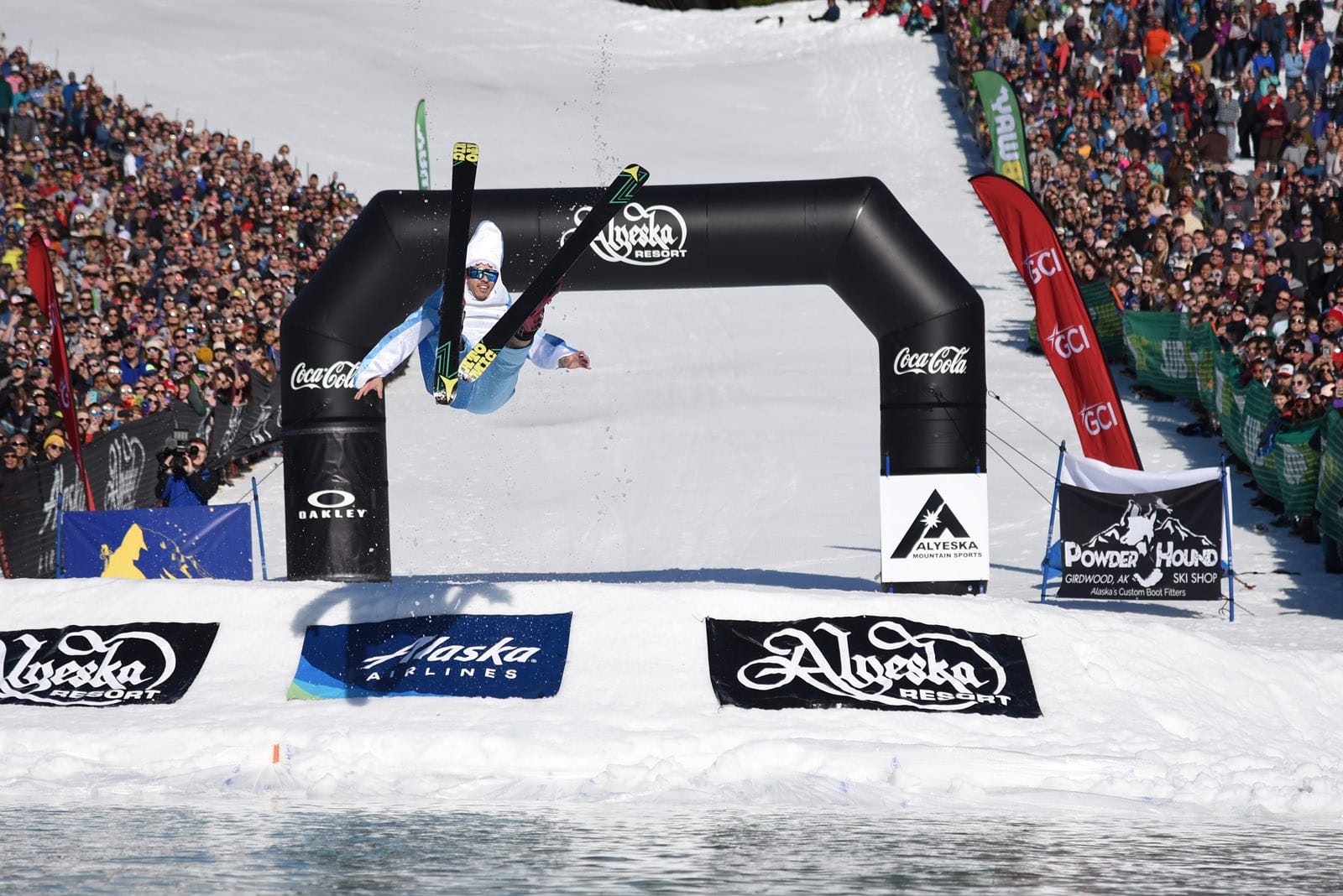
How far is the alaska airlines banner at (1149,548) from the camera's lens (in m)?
11.7

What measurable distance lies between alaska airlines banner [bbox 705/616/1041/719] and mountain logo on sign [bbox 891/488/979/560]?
5.86 ft

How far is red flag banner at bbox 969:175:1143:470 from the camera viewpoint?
1332 centimetres

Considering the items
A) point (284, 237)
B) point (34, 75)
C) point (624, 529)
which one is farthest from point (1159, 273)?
point (34, 75)

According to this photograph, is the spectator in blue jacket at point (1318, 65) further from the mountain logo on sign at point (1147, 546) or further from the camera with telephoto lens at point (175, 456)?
the camera with telephoto lens at point (175, 456)

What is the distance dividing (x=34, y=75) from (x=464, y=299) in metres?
21.9

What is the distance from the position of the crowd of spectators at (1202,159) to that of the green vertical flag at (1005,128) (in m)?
0.53

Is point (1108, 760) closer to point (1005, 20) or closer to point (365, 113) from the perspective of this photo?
point (1005, 20)

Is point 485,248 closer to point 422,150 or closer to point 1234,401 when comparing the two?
point 1234,401

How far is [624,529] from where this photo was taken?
1600cm

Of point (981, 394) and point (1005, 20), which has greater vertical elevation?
point (1005, 20)

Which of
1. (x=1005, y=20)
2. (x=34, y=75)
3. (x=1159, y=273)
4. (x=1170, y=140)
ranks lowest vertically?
(x=1159, y=273)

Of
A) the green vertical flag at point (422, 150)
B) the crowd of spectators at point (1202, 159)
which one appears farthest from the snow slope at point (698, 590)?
the green vertical flag at point (422, 150)

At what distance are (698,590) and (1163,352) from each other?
34.9 ft

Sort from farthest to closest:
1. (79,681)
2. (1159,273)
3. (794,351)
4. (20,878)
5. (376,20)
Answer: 1. (376,20)
2. (794,351)
3. (1159,273)
4. (79,681)
5. (20,878)
